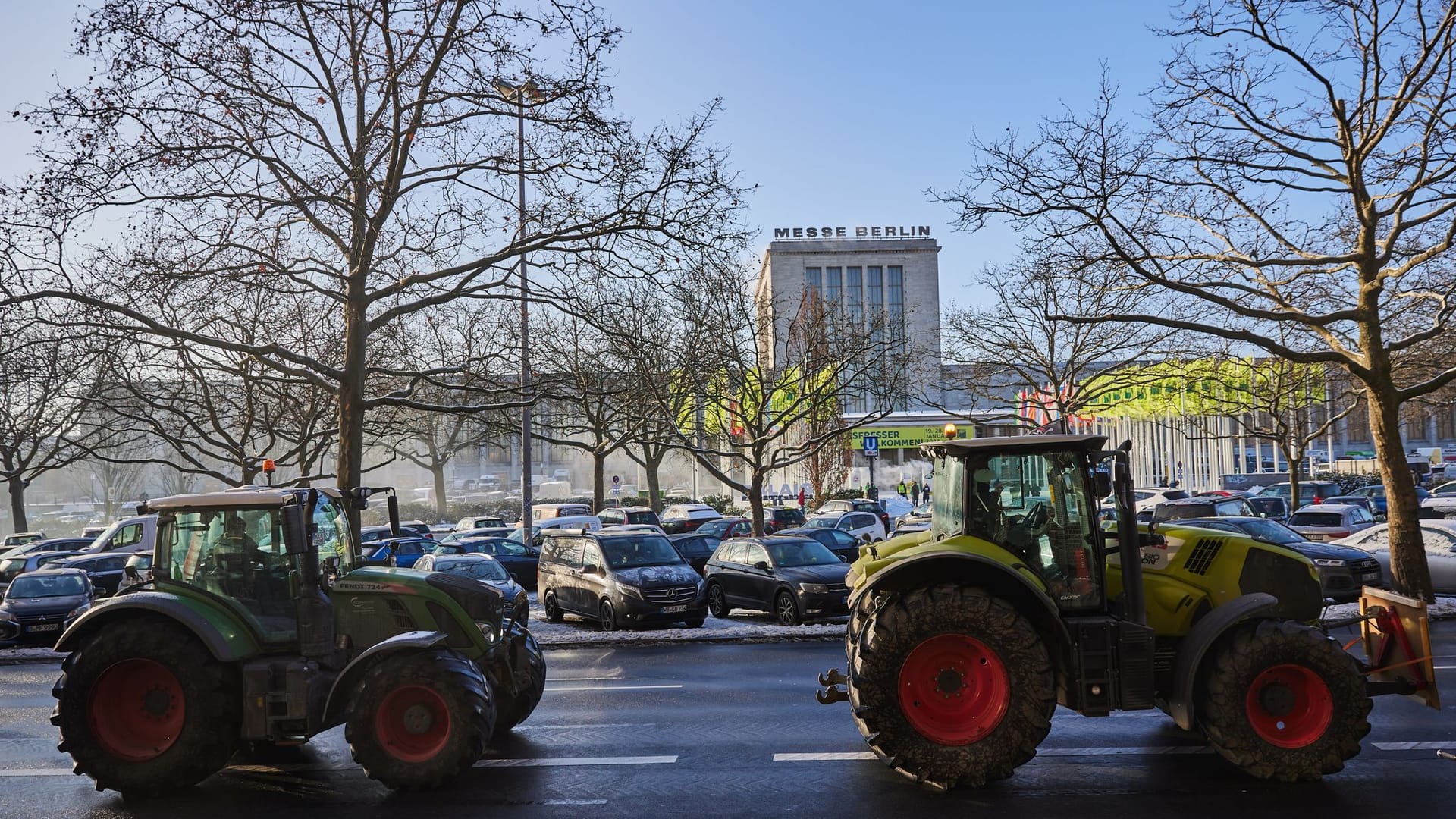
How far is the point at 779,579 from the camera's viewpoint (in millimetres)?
17219

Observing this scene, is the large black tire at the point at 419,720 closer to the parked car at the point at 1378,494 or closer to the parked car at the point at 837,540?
the parked car at the point at 837,540

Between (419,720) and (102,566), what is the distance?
799 inches

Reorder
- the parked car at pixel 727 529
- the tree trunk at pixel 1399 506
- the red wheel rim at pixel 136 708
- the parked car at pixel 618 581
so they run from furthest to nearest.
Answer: the parked car at pixel 727 529, the parked car at pixel 618 581, the tree trunk at pixel 1399 506, the red wheel rim at pixel 136 708

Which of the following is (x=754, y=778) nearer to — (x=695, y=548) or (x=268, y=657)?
(x=268, y=657)

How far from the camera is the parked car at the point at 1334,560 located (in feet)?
54.8

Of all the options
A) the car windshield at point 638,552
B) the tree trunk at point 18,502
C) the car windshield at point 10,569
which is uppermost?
the tree trunk at point 18,502

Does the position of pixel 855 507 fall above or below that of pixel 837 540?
above

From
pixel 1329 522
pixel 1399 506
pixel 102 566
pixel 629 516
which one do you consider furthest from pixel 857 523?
pixel 102 566

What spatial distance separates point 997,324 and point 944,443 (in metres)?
22.9

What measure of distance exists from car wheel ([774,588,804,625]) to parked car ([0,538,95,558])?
2243 centimetres

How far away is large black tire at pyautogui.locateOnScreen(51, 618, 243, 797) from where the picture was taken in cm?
738

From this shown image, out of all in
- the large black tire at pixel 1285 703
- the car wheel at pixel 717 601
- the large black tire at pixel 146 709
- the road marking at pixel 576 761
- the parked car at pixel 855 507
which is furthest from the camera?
A: the parked car at pixel 855 507

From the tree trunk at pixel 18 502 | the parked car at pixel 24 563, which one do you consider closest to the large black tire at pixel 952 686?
the parked car at pixel 24 563

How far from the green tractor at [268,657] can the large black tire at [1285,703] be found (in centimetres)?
483
